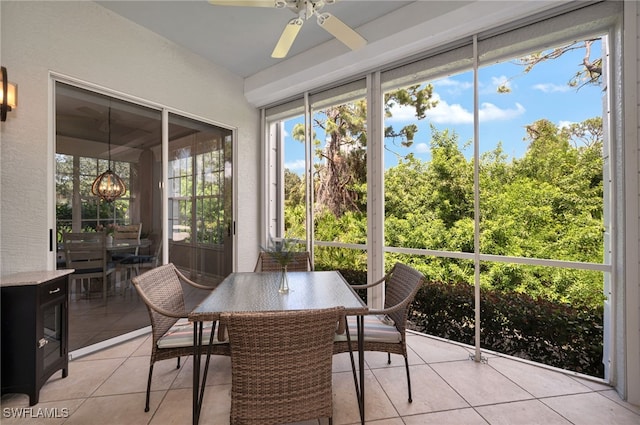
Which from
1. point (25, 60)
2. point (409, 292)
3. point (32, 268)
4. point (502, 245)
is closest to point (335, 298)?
point (409, 292)

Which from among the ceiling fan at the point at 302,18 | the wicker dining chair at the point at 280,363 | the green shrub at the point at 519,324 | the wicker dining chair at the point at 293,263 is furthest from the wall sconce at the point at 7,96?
the green shrub at the point at 519,324

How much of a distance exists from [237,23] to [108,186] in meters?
2.04

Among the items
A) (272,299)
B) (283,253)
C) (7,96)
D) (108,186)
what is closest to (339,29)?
(283,253)

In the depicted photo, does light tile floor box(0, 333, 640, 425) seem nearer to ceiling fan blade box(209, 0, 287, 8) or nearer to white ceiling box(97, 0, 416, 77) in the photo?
ceiling fan blade box(209, 0, 287, 8)

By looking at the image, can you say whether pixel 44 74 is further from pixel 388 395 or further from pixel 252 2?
pixel 388 395

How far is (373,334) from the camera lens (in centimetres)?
192

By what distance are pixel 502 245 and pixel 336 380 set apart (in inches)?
84.4

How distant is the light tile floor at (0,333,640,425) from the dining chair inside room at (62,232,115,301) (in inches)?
26.8

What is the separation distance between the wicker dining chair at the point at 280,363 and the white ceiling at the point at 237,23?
2.73 m

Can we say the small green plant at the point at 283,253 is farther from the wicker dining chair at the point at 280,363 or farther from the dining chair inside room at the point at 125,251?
the dining chair inside room at the point at 125,251

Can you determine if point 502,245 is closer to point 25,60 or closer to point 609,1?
point 609,1

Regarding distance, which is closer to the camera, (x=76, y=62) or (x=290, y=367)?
(x=290, y=367)

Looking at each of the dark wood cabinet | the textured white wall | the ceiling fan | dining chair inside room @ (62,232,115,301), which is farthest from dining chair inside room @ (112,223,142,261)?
the ceiling fan

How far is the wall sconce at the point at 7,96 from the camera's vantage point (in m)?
2.04
